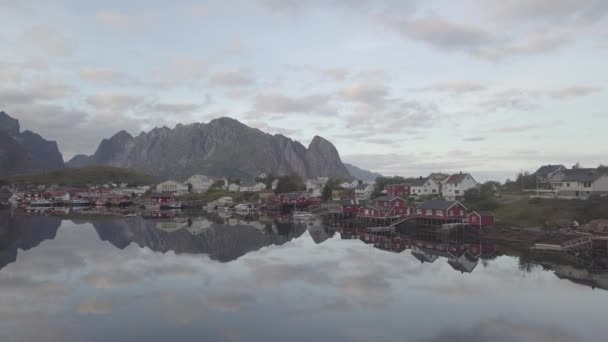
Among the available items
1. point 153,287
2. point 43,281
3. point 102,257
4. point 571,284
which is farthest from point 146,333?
point 571,284

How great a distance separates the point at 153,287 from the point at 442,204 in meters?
37.4

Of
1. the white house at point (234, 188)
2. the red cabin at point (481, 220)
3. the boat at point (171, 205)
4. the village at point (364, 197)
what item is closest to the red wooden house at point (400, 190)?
the village at point (364, 197)

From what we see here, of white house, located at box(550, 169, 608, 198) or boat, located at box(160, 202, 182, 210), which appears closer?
white house, located at box(550, 169, 608, 198)

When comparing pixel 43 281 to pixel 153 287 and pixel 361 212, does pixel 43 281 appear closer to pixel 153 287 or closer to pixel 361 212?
pixel 153 287

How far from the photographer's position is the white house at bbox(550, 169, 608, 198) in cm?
5122

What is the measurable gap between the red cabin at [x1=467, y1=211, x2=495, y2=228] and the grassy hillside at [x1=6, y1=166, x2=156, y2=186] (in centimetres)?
15272

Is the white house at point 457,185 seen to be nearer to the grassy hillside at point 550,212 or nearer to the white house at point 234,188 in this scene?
the grassy hillside at point 550,212

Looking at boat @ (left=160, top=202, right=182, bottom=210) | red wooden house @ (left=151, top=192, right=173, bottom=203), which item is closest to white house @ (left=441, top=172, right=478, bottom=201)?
boat @ (left=160, top=202, right=182, bottom=210)

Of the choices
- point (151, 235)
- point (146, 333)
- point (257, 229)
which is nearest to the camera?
point (146, 333)

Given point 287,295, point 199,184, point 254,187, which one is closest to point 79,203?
point 199,184

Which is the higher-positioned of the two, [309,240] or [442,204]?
[442,204]

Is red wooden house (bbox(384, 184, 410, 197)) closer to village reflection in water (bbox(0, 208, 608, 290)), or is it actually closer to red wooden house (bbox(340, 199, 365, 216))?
red wooden house (bbox(340, 199, 365, 216))

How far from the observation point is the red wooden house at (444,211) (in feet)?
165

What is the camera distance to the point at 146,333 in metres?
18.2
